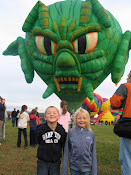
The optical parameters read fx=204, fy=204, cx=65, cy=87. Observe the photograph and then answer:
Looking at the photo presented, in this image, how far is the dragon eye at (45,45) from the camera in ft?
22.3

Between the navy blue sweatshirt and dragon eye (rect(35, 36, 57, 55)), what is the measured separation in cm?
464

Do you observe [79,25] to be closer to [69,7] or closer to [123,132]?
[69,7]

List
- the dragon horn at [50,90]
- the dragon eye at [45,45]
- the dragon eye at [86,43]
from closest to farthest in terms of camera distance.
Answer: the dragon eye at [86,43], the dragon eye at [45,45], the dragon horn at [50,90]

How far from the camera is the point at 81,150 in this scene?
7.64 ft

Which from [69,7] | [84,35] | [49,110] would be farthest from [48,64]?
[49,110]

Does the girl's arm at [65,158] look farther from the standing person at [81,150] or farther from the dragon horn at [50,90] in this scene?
the dragon horn at [50,90]

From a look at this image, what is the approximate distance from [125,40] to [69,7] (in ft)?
7.74

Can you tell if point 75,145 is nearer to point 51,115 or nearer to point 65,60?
point 51,115

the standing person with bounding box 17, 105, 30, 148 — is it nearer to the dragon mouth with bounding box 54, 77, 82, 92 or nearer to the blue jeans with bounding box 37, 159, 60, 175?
the dragon mouth with bounding box 54, 77, 82, 92

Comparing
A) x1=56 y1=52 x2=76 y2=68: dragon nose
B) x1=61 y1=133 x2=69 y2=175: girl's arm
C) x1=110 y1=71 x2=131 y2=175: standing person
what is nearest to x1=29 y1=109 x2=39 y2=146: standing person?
x1=56 y1=52 x2=76 y2=68: dragon nose

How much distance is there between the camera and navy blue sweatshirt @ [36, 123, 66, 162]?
7.97 ft

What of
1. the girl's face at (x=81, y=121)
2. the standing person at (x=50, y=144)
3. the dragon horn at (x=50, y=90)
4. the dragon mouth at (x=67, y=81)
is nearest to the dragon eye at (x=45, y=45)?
the dragon mouth at (x=67, y=81)

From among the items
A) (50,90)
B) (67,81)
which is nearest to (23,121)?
(50,90)

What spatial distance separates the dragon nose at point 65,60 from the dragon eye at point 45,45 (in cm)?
43
